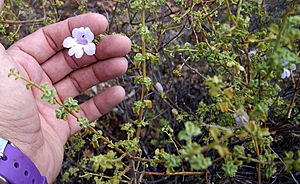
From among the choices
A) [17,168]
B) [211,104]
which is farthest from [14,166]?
[211,104]

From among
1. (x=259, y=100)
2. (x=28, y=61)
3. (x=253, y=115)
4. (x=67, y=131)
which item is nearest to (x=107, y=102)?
(x=67, y=131)

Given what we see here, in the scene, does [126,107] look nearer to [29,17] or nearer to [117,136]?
[117,136]

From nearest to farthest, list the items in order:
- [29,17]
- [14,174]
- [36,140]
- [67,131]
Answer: [14,174] → [36,140] → [67,131] → [29,17]

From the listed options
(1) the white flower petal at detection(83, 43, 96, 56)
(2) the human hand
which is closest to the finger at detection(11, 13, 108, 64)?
(2) the human hand

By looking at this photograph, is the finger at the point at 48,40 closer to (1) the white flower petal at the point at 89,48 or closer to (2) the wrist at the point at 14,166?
(1) the white flower petal at the point at 89,48

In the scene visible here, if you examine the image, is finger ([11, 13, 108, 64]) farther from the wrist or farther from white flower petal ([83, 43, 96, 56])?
the wrist

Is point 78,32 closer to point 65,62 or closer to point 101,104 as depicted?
point 65,62

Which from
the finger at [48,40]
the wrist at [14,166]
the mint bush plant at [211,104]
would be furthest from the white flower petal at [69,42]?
the wrist at [14,166]
